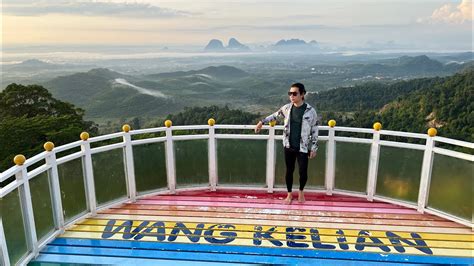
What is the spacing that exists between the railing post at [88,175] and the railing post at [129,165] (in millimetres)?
522

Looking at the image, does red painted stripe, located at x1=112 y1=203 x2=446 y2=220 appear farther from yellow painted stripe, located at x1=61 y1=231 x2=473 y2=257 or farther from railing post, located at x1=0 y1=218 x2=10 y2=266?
railing post, located at x1=0 y1=218 x2=10 y2=266

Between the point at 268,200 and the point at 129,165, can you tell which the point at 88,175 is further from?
the point at 268,200

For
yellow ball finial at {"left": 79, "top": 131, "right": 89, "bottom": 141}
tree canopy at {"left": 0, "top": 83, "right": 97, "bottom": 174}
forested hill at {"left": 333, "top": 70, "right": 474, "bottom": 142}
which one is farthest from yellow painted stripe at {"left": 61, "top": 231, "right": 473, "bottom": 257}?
forested hill at {"left": 333, "top": 70, "right": 474, "bottom": 142}

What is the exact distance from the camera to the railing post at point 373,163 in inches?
196

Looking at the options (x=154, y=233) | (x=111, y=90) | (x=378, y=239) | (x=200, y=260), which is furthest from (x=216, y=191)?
(x=111, y=90)

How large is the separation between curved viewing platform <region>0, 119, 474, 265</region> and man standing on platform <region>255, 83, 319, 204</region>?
474mm

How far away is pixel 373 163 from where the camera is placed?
5.09m

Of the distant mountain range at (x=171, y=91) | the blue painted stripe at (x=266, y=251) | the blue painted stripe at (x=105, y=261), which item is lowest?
the distant mountain range at (x=171, y=91)

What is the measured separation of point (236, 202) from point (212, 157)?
0.80 metres

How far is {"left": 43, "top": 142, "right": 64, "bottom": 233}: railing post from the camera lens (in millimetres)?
4094

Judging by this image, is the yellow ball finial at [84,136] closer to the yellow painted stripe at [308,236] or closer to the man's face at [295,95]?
the yellow painted stripe at [308,236]

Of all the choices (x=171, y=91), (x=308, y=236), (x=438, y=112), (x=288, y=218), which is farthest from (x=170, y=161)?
(x=171, y=91)

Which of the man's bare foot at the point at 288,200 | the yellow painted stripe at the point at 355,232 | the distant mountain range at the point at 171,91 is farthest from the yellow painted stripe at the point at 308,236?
the distant mountain range at the point at 171,91

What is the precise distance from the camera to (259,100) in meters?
73.4
